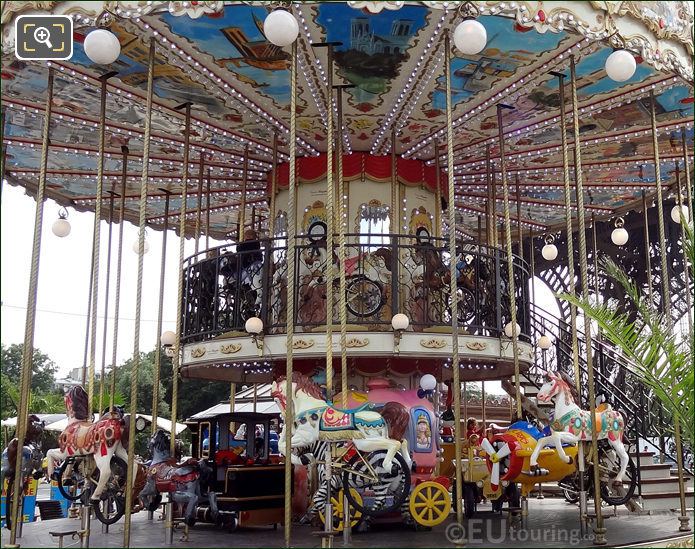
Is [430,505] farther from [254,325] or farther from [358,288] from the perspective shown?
[358,288]

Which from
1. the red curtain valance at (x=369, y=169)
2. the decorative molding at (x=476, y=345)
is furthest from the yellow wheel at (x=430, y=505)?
the red curtain valance at (x=369, y=169)

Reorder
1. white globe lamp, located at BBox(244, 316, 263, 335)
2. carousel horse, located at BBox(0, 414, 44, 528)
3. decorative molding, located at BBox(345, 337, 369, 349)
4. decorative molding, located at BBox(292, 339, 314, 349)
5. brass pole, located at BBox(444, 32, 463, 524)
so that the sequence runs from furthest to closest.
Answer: decorative molding, located at BBox(292, 339, 314, 349) < decorative molding, located at BBox(345, 337, 369, 349) < white globe lamp, located at BBox(244, 316, 263, 335) < carousel horse, located at BBox(0, 414, 44, 528) < brass pole, located at BBox(444, 32, 463, 524)

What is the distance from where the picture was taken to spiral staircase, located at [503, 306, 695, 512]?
42.5ft

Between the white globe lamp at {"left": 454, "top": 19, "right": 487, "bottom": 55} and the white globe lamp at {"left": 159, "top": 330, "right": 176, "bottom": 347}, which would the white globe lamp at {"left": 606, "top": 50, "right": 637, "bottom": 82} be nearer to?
the white globe lamp at {"left": 454, "top": 19, "right": 487, "bottom": 55}

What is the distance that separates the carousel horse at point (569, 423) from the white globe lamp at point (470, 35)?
4.41 m

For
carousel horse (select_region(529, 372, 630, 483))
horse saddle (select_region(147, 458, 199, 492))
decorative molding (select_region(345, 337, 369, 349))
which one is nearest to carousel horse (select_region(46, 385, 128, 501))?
horse saddle (select_region(147, 458, 199, 492))

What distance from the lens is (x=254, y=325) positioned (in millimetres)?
10922

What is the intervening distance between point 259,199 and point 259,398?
8.15 metres

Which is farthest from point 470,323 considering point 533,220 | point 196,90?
point 533,220

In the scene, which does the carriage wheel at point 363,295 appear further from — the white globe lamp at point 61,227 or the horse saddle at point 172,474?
the white globe lamp at point 61,227

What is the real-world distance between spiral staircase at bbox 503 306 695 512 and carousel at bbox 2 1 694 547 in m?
0.07

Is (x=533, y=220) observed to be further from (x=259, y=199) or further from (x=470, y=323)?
(x=470, y=323)

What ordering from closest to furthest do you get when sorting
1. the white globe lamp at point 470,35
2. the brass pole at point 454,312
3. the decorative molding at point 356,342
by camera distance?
the white globe lamp at point 470,35 → the brass pole at point 454,312 → the decorative molding at point 356,342

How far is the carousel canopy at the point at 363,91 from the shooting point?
31.8ft
